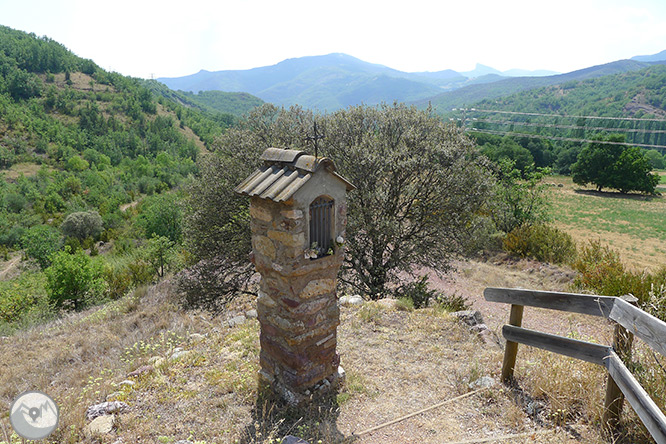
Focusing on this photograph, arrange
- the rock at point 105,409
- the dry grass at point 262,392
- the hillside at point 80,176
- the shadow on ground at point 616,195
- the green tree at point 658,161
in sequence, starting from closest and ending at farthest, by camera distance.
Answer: the dry grass at point 262,392 → the rock at point 105,409 → the hillside at point 80,176 → the shadow on ground at point 616,195 → the green tree at point 658,161

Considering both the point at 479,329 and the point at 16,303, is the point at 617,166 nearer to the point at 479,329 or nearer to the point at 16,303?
the point at 479,329

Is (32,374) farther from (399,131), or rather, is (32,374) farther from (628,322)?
(399,131)

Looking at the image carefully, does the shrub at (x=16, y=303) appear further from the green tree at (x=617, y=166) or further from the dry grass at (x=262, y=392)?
the green tree at (x=617, y=166)

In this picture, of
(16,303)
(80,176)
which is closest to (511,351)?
(16,303)

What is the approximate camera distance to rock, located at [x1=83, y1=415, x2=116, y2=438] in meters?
4.43

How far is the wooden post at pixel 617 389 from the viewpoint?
3.65m

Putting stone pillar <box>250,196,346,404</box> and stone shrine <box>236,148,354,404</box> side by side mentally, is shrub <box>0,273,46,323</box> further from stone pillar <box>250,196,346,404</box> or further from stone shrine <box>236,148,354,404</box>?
stone shrine <box>236,148,354,404</box>

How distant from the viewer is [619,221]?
115 feet

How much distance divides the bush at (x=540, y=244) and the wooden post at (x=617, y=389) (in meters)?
16.7

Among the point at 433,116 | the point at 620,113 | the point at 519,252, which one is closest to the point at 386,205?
the point at 433,116

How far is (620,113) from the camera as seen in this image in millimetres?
101062

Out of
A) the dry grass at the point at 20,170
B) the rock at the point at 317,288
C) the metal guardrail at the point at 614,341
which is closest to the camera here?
the metal guardrail at the point at 614,341

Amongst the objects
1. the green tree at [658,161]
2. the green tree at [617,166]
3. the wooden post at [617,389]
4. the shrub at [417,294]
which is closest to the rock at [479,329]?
the shrub at [417,294]

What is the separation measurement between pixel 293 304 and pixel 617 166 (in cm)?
5730
